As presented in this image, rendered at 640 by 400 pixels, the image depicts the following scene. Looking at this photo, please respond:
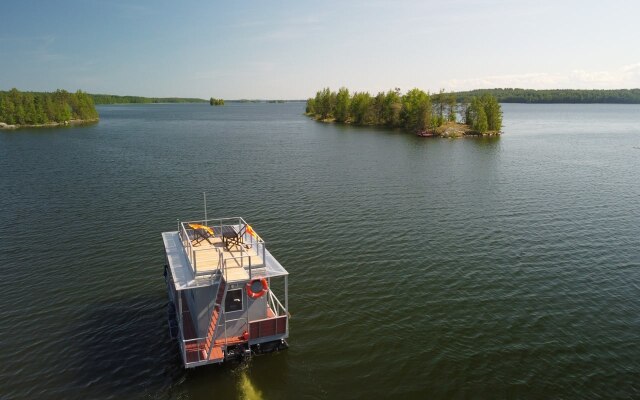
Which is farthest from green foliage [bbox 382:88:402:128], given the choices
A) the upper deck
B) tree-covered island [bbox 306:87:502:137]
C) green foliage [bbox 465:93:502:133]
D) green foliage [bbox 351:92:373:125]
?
the upper deck

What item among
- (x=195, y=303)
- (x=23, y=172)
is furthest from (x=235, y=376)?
(x=23, y=172)

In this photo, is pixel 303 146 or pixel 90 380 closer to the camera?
pixel 90 380

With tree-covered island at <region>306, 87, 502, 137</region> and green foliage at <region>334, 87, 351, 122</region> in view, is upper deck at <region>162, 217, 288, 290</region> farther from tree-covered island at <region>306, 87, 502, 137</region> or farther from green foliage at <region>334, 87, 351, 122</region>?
green foliage at <region>334, 87, 351, 122</region>

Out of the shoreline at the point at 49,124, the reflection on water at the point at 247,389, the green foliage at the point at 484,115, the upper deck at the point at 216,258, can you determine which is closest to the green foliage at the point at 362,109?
the green foliage at the point at 484,115

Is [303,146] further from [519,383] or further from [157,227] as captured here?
[519,383]

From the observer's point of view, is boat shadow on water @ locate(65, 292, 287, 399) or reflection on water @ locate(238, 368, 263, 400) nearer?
reflection on water @ locate(238, 368, 263, 400)

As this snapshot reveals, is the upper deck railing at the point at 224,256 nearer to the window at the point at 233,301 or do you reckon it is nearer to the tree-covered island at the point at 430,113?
the window at the point at 233,301
